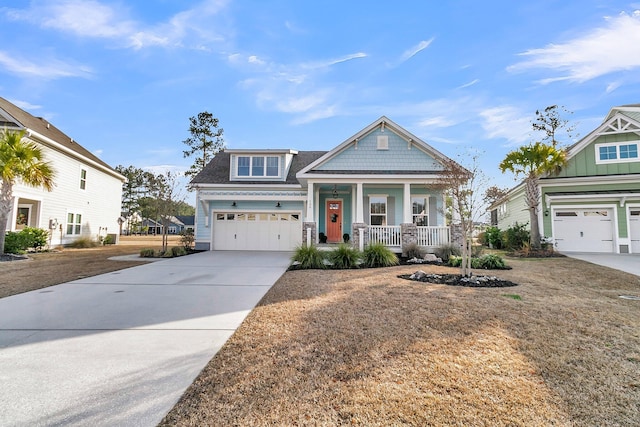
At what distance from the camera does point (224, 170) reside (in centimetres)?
1800

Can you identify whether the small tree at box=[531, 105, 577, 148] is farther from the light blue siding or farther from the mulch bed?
the mulch bed

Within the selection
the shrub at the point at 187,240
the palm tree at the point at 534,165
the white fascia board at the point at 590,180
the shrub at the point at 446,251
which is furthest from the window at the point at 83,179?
the white fascia board at the point at 590,180

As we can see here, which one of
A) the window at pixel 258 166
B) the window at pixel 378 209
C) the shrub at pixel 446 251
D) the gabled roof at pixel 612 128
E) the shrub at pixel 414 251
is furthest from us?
the window at pixel 258 166

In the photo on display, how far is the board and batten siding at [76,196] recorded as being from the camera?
52.9ft

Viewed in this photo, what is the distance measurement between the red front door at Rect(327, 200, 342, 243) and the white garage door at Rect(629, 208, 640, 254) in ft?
47.7

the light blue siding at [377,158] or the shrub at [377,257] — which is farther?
the light blue siding at [377,158]

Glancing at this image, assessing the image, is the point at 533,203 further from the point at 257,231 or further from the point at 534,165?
the point at 257,231

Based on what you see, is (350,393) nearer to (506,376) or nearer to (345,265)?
(506,376)

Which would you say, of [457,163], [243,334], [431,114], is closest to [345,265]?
[457,163]

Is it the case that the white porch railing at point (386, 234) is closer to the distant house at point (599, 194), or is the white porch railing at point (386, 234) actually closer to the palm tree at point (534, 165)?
the palm tree at point (534, 165)

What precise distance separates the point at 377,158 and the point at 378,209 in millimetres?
2753

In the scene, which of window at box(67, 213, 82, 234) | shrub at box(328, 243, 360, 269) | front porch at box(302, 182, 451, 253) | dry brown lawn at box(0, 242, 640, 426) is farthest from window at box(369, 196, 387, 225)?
window at box(67, 213, 82, 234)

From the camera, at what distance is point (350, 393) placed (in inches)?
97.7

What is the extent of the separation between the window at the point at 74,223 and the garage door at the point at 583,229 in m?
28.3
